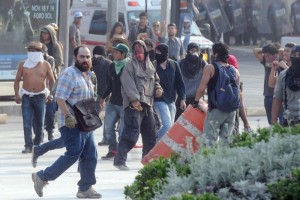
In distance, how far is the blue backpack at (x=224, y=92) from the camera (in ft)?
41.8

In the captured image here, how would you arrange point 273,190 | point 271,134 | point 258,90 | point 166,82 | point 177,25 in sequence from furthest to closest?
point 258,90 < point 177,25 < point 166,82 < point 271,134 < point 273,190

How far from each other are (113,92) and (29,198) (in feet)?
12.2

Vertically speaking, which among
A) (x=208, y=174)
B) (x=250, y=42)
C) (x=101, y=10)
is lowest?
(x=250, y=42)

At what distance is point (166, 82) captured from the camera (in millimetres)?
14828

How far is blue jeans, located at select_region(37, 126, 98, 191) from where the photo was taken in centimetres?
1143

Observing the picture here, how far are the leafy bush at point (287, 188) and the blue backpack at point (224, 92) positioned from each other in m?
6.70

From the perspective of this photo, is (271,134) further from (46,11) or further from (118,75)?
(46,11)

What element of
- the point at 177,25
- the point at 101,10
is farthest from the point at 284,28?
the point at 177,25

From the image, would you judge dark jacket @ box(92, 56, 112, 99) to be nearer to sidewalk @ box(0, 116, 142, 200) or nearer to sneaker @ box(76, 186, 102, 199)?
sidewalk @ box(0, 116, 142, 200)

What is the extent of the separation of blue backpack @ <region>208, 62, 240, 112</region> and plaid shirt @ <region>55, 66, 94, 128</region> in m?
1.75

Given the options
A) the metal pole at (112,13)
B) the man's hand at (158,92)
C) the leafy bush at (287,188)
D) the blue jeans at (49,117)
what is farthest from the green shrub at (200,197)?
the metal pole at (112,13)

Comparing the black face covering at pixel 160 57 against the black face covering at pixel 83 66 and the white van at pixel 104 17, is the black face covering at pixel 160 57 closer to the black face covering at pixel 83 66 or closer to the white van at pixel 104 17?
the black face covering at pixel 83 66

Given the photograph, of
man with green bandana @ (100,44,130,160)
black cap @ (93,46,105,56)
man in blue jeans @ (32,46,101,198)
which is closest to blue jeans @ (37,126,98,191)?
man in blue jeans @ (32,46,101,198)

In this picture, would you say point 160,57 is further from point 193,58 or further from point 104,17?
point 104,17
